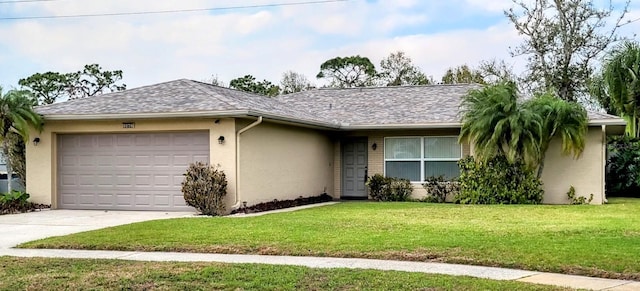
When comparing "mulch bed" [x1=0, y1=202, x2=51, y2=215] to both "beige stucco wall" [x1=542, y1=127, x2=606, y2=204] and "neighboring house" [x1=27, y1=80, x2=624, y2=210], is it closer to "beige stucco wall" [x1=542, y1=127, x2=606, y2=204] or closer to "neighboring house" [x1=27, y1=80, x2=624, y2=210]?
"neighboring house" [x1=27, y1=80, x2=624, y2=210]

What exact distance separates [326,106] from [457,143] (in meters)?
5.15

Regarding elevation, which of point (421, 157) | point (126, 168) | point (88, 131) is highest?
point (88, 131)

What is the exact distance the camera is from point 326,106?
75.5 ft

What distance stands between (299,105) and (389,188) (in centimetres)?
513

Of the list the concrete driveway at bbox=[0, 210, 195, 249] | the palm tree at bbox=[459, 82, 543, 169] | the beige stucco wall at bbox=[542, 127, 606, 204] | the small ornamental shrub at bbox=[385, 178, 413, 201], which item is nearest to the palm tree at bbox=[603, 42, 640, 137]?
the palm tree at bbox=[459, 82, 543, 169]

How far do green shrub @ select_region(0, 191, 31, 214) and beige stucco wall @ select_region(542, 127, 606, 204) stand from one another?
13443 millimetres

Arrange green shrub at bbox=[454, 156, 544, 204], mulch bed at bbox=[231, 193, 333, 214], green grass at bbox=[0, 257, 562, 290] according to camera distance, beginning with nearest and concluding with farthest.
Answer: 1. green grass at bbox=[0, 257, 562, 290]
2. mulch bed at bbox=[231, 193, 333, 214]
3. green shrub at bbox=[454, 156, 544, 204]

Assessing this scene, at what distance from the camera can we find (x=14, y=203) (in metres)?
16.5

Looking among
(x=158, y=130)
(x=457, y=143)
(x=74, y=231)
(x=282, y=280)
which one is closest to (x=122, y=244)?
(x=74, y=231)

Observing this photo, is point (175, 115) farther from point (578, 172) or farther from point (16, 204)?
point (578, 172)

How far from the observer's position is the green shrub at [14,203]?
16.2m

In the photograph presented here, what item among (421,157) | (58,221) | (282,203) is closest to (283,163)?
(282,203)

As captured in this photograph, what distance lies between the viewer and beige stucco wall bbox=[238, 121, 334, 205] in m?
16.3

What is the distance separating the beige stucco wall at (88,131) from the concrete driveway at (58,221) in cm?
101
